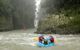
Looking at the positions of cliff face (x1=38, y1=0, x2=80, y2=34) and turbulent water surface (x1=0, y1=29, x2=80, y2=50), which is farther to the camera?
cliff face (x1=38, y1=0, x2=80, y2=34)

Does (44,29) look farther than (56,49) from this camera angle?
Yes

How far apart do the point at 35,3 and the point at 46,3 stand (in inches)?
863

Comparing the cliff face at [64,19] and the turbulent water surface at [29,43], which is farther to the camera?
the cliff face at [64,19]

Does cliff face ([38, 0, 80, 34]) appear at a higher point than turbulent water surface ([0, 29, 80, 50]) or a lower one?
higher

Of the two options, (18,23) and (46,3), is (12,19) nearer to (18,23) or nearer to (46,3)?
(18,23)

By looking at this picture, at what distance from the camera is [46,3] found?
42.7 metres

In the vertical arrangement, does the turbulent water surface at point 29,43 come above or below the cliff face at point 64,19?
below

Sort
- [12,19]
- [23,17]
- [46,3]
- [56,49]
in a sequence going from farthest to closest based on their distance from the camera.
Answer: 1. [23,17]
2. [12,19]
3. [46,3]
4. [56,49]

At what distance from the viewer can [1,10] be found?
48688 mm

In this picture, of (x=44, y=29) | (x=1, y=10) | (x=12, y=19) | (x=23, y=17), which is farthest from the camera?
(x=23, y=17)

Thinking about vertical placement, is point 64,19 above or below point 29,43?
above

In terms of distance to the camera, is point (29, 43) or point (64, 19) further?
point (64, 19)

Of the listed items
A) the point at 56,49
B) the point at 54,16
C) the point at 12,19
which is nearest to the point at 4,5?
the point at 12,19

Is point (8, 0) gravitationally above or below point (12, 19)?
above
